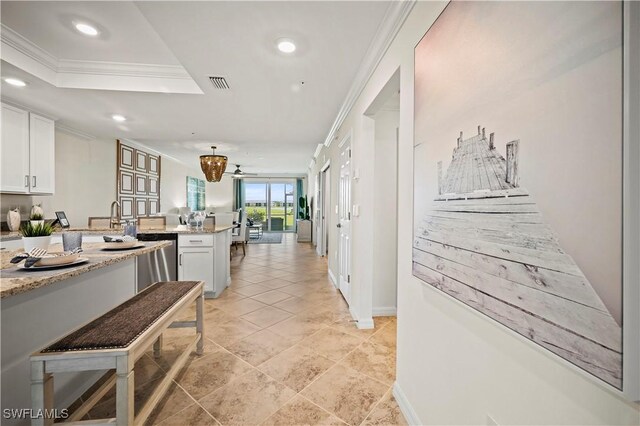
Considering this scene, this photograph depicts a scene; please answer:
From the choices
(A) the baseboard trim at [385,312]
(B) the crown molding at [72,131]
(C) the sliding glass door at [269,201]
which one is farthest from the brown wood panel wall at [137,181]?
(C) the sliding glass door at [269,201]

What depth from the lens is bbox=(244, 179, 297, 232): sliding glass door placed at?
11.9 meters

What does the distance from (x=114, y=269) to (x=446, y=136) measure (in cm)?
230

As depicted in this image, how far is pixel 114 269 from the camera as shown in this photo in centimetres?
202

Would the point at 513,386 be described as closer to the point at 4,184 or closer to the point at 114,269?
the point at 114,269

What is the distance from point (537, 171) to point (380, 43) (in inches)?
65.4

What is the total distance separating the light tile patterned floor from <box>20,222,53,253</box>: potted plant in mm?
1012

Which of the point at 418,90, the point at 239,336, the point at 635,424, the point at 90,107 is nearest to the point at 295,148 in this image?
the point at 90,107

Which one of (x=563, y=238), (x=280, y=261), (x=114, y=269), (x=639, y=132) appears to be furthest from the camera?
(x=280, y=261)

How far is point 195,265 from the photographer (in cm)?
363

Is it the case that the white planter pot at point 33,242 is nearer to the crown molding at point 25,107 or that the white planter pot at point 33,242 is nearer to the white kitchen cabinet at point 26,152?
the white kitchen cabinet at point 26,152

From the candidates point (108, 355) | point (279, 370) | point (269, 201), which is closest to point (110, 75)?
point (108, 355)

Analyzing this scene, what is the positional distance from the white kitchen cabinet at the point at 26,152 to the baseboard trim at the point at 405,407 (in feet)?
14.6

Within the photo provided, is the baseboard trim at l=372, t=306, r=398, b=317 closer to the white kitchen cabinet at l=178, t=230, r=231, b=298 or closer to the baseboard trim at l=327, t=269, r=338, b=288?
the baseboard trim at l=327, t=269, r=338, b=288

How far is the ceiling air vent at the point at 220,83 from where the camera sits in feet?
8.63
